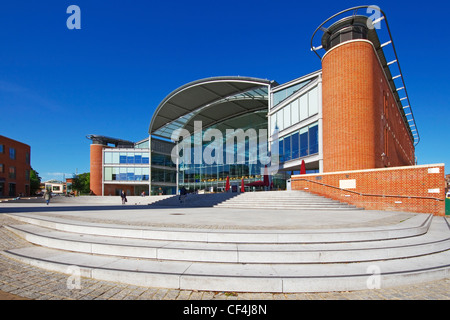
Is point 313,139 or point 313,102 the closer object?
point 313,139

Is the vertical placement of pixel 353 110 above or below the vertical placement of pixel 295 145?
above

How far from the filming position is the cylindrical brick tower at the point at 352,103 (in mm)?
18641

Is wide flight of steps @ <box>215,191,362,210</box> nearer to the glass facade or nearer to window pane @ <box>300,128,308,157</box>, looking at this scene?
window pane @ <box>300,128,308,157</box>

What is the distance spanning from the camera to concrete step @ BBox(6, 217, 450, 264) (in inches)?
198

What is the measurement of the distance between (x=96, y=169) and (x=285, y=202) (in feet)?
155

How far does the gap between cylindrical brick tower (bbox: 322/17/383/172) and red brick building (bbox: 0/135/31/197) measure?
176ft

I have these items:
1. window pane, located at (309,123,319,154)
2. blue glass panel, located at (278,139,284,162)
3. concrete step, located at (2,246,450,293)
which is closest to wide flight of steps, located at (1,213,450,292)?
concrete step, located at (2,246,450,293)

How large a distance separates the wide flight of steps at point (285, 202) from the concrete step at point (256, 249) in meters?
8.50

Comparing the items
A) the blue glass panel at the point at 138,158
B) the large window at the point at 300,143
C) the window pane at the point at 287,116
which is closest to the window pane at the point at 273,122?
the window pane at the point at 287,116

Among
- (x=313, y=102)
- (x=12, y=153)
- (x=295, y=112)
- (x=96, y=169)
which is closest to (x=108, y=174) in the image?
(x=96, y=169)

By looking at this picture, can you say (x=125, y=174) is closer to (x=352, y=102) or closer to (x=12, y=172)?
(x=12, y=172)

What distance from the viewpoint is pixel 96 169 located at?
168ft
